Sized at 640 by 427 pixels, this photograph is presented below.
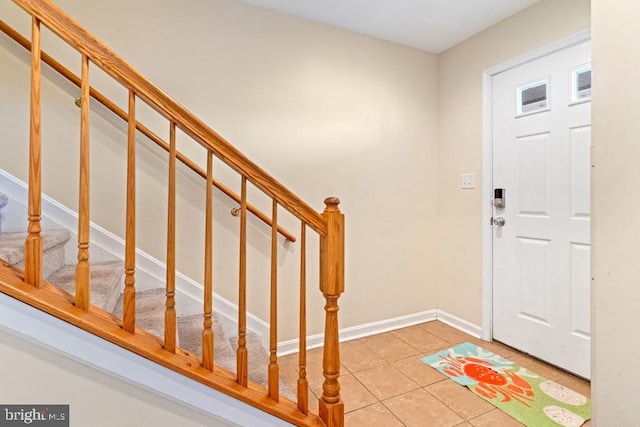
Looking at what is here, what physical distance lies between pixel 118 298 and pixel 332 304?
114 centimetres

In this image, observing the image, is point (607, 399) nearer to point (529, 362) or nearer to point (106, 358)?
point (529, 362)

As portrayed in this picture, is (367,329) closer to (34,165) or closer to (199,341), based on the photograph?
(199,341)

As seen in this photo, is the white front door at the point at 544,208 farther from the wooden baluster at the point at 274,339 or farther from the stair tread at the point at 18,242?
the stair tread at the point at 18,242

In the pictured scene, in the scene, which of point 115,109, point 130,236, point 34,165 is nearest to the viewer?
point 34,165

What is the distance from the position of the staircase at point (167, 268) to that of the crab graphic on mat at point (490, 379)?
104 cm

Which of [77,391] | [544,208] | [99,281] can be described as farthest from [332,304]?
[544,208]

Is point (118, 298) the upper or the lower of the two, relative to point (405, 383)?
upper

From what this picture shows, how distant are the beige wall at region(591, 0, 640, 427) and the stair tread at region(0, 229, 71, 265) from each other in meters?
2.01

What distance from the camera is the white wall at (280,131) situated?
176 centimetres

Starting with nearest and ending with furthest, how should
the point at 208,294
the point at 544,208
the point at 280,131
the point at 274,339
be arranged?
the point at 208,294, the point at 274,339, the point at 544,208, the point at 280,131

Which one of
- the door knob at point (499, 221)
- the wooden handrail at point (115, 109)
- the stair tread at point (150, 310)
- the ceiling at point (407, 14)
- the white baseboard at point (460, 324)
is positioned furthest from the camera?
the white baseboard at point (460, 324)

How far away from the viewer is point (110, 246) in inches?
70.8

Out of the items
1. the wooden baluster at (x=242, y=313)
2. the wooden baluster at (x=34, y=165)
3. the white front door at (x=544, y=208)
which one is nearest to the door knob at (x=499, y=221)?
the white front door at (x=544, y=208)

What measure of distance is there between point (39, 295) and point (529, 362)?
2.65 meters
